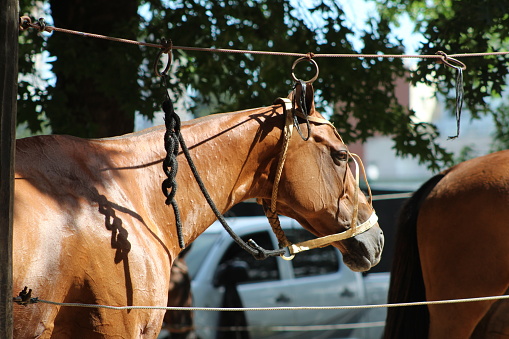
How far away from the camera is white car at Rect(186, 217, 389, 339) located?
272 inches

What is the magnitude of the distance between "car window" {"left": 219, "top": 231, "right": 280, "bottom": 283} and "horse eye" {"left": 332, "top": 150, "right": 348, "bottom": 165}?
471 cm

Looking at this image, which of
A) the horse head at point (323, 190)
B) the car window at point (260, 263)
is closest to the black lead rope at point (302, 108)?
the horse head at point (323, 190)

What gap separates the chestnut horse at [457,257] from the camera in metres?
3.42

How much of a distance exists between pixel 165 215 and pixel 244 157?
0.43m

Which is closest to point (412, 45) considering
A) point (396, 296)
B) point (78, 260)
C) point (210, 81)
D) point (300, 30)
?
point (300, 30)

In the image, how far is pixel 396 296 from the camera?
384 cm

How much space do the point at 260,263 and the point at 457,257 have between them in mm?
4406

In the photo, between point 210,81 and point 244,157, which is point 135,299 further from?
point 210,81

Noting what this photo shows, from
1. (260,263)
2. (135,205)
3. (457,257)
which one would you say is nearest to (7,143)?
(135,205)

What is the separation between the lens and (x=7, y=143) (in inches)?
71.2

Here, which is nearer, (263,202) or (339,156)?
(339,156)

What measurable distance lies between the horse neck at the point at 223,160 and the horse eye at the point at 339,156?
0.85ft

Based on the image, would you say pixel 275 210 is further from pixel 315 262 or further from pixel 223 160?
pixel 315 262

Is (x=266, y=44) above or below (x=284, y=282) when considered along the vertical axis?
above
